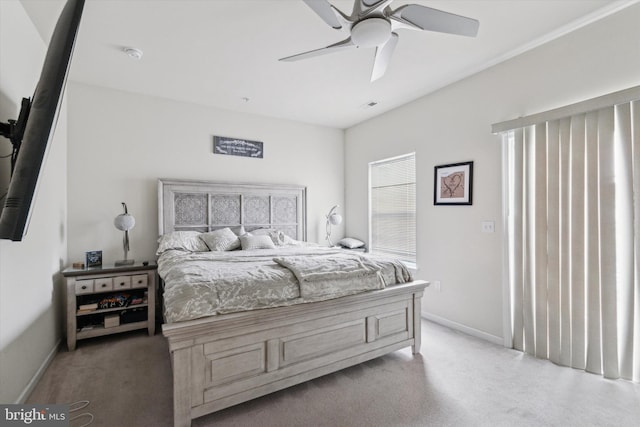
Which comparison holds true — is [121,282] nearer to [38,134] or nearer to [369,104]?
[38,134]

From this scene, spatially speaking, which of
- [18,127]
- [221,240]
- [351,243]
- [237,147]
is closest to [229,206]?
[221,240]

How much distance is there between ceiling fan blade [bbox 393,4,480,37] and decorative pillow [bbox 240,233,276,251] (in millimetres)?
2778

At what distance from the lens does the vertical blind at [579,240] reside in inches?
84.5

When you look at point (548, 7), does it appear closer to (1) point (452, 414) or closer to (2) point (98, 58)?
(1) point (452, 414)

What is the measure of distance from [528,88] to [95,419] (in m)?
4.24

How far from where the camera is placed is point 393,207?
4.35 m

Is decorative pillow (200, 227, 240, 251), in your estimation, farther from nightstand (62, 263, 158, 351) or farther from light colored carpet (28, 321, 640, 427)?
light colored carpet (28, 321, 640, 427)

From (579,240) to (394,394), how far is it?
1.94 metres

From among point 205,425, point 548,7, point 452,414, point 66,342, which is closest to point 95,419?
point 205,425

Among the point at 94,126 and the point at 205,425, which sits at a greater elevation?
A: the point at 94,126

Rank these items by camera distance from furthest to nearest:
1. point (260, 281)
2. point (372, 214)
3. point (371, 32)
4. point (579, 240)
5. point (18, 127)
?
point (372, 214)
point (579, 240)
point (260, 281)
point (371, 32)
point (18, 127)

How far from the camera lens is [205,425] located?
5.83 feet

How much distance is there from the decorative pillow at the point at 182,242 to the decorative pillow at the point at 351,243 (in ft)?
7.17

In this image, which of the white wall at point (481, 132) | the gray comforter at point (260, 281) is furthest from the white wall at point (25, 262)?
the white wall at point (481, 132)
